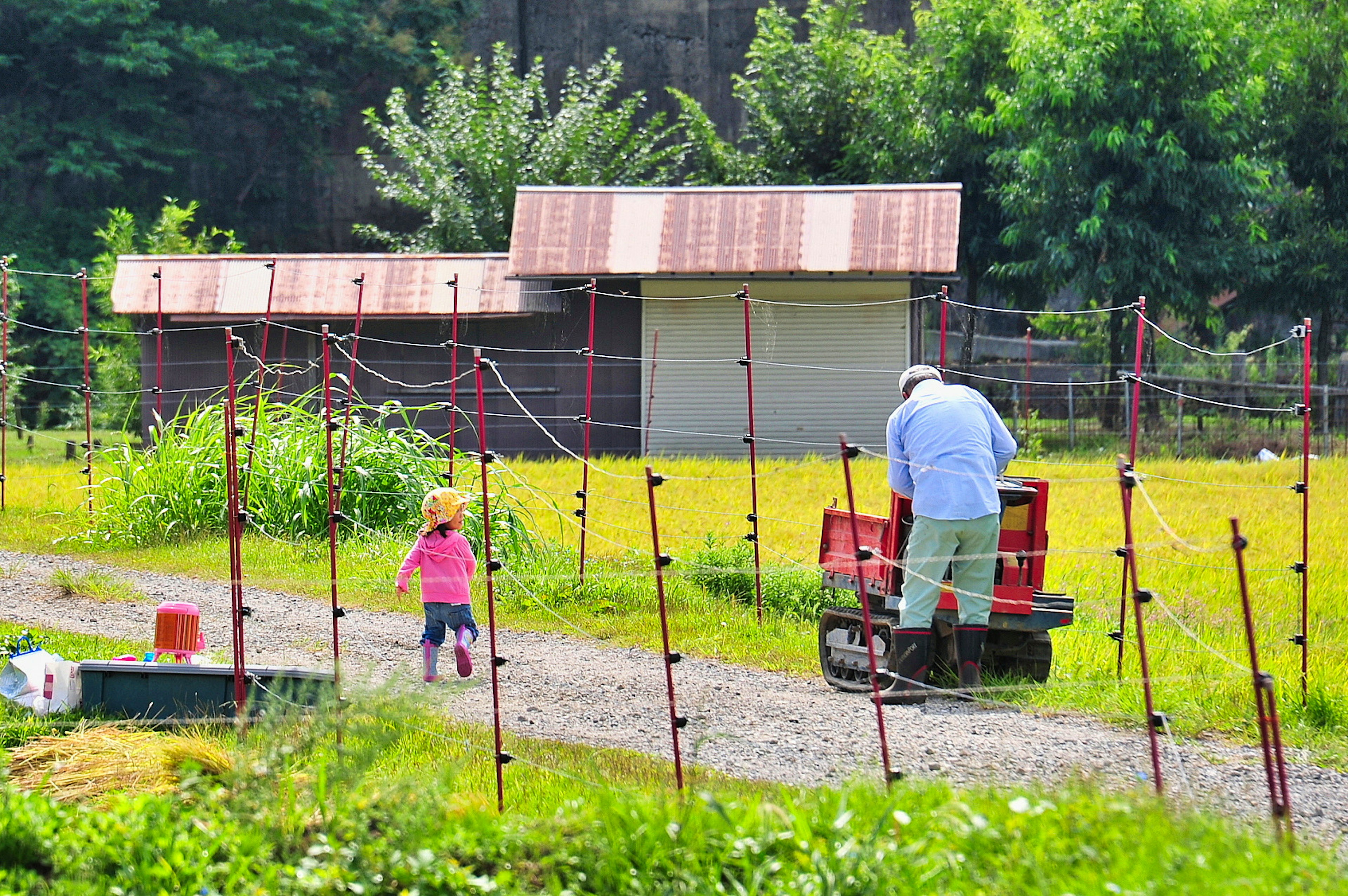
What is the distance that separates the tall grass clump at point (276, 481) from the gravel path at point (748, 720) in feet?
6.84

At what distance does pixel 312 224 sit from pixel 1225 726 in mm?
31163

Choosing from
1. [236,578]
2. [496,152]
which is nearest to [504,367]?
[496,152]

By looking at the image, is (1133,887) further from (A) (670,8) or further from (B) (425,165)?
(A) (670,8)

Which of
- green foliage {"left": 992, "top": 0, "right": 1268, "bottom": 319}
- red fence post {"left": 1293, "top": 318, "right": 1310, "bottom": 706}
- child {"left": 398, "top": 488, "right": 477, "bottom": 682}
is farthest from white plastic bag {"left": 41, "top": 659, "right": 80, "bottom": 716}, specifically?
green foliage {"left": 992, "top": 0, "right": 1268, "bottom": 319}

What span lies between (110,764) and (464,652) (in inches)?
87.0

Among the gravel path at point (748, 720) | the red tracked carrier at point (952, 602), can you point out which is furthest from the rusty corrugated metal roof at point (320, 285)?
the red tracked carrier at point (952, 602)

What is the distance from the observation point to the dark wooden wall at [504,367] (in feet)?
64.5

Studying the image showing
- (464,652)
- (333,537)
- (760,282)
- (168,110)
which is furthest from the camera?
(168,110)

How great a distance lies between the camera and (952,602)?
24.1 feet

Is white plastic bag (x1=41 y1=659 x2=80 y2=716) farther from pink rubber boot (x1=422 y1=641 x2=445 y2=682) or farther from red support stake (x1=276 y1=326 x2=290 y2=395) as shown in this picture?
red support stake (x1=276 y1=326 x2=290 y2=395)

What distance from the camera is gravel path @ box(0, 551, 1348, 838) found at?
596cm

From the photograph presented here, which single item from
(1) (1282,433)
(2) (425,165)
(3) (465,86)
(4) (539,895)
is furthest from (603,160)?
(4) (539,895)

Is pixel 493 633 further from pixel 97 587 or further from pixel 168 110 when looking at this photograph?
pixel 168 110

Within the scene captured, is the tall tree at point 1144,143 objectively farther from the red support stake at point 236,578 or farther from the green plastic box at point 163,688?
the green plastic box at point 163,688
